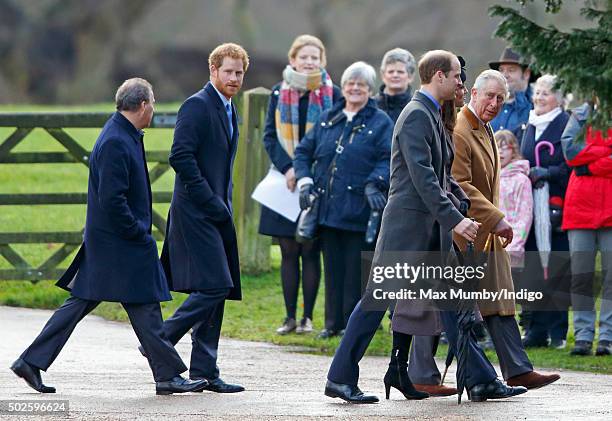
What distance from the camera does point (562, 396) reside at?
372 inches

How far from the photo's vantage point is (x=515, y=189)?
474 inches

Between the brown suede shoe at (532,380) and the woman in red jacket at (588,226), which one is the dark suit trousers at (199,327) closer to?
the brown suede shoe at (532,380)

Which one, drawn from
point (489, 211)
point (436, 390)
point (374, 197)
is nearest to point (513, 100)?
point (374, 197)

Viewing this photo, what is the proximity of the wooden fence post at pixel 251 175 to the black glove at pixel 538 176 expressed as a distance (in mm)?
3353

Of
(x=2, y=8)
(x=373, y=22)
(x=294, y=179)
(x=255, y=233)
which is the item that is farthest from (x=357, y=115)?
(x=2, y=8)

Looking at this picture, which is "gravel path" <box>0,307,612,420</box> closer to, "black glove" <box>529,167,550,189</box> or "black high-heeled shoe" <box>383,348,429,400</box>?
"black high-heeled shoe" <box>383,348,429,400</box>

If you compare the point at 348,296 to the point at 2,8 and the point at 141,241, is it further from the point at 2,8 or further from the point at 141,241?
the point at 2,8

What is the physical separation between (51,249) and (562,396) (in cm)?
711

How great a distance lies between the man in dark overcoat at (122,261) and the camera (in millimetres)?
9078

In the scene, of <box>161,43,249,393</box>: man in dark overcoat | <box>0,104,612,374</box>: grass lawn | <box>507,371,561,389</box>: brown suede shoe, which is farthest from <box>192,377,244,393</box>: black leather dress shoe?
<box>0,104,612,374</box>: grass lawn

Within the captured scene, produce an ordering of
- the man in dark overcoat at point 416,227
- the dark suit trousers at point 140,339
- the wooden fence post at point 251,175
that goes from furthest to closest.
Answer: the wooden fence post at point 251,175 → the dark suit trousers at point 140,339 → the man in dark overcoat at point 416,227

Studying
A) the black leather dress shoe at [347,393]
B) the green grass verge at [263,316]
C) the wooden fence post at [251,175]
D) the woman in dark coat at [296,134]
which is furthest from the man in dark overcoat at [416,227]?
the wooden fence post at [251,175]

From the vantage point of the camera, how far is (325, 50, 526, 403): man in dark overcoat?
8891 millimetres

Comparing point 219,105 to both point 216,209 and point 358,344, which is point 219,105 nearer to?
point 216,209
